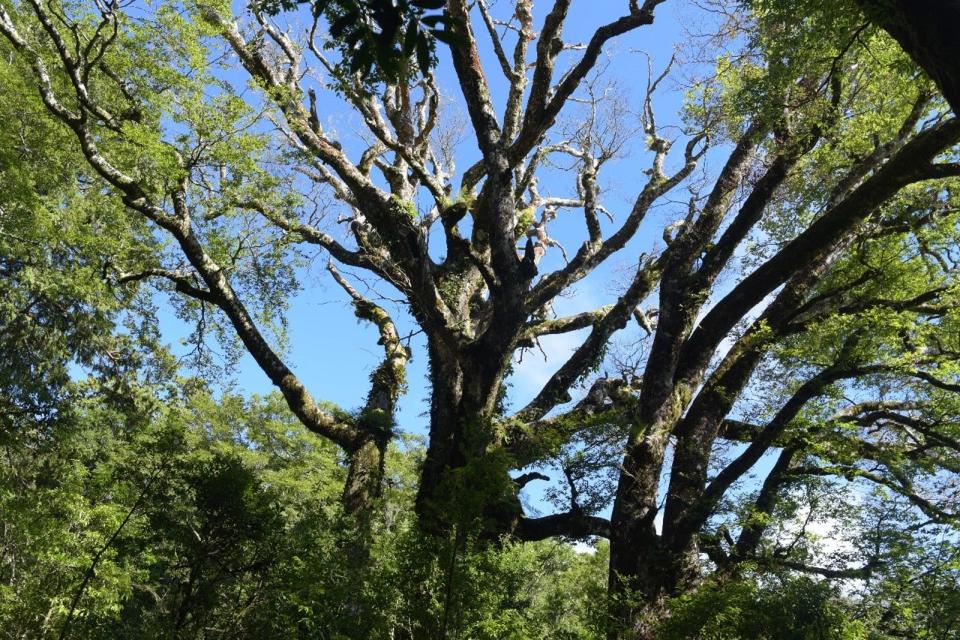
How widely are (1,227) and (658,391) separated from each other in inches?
395

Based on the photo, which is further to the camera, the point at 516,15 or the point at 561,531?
the point at 516,15

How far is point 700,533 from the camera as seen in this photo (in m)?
7.51

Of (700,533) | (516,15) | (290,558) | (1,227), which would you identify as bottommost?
(290,558)

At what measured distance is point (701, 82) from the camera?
9.08 m

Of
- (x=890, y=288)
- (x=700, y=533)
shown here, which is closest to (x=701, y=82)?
(x=890, y=288)

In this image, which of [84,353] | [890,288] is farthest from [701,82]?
[84,353]

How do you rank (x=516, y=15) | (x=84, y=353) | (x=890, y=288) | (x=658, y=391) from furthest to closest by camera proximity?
1. (x=84, y=353)
2. (x=516, y=15)
3. (x=890, y=288)
4. (x=658, y=391)

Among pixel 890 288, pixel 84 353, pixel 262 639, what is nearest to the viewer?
pixel 262 639

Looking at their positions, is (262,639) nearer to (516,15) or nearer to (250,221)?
(250,221)

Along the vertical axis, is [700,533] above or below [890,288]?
below

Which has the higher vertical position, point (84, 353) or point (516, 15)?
point (516, 15)

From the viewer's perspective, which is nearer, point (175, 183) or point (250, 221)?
point (175, 183)

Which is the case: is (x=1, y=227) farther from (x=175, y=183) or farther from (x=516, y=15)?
(x=516, y=15)

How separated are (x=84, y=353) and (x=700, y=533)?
1108 centimetres
